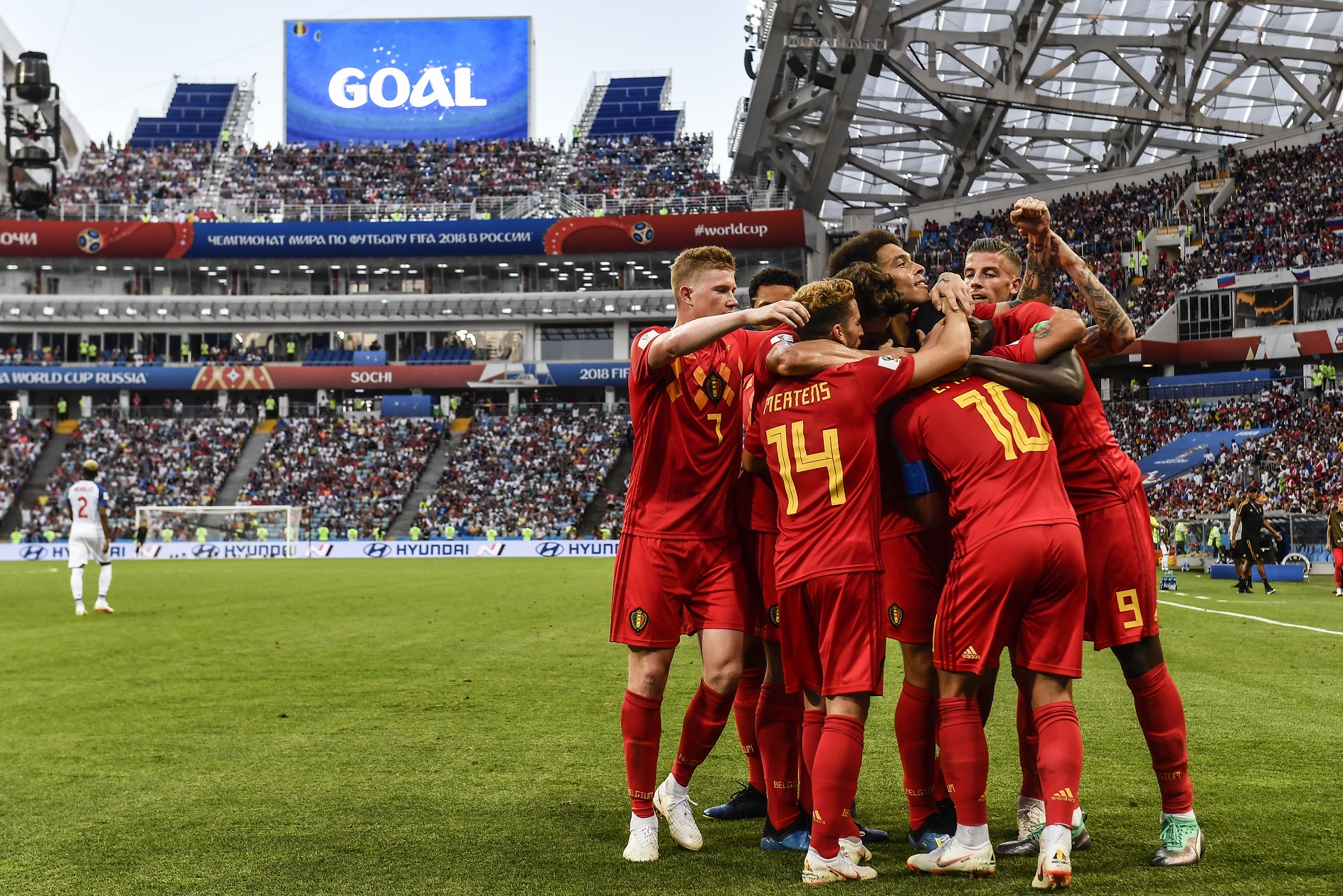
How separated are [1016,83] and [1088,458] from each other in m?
41.5

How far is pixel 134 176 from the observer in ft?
222

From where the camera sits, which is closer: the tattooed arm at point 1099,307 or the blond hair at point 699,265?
the tattooed arm at point 1099,307

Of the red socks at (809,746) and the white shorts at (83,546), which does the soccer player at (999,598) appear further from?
the white shorts at (83,546)

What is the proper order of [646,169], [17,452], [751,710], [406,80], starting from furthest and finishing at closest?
[406,80]
[646,169]
[17,452]
[751,710]

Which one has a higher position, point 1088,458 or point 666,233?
point 666,233

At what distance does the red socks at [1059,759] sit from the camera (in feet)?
14.2

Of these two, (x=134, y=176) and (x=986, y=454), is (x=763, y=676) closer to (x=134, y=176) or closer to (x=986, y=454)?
(x=986, y=454)

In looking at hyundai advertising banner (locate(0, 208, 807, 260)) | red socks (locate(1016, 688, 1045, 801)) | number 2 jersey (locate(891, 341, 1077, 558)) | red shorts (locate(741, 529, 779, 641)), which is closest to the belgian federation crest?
red shorts (locate(741, 529, 779, 641))

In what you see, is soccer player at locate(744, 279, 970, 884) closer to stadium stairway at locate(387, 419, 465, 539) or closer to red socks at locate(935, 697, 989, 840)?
red socks at locate(935, 697, 989, 840)

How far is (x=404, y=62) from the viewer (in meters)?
72.1

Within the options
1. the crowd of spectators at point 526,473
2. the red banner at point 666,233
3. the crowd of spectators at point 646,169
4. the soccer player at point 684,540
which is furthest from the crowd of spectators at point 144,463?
the soccer player at point 684,540

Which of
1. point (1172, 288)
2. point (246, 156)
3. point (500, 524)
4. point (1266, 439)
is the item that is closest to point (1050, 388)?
point (1266, 439)

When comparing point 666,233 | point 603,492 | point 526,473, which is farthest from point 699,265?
point 666,233

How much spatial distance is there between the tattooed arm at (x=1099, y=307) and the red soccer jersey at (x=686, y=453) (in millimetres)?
1554
